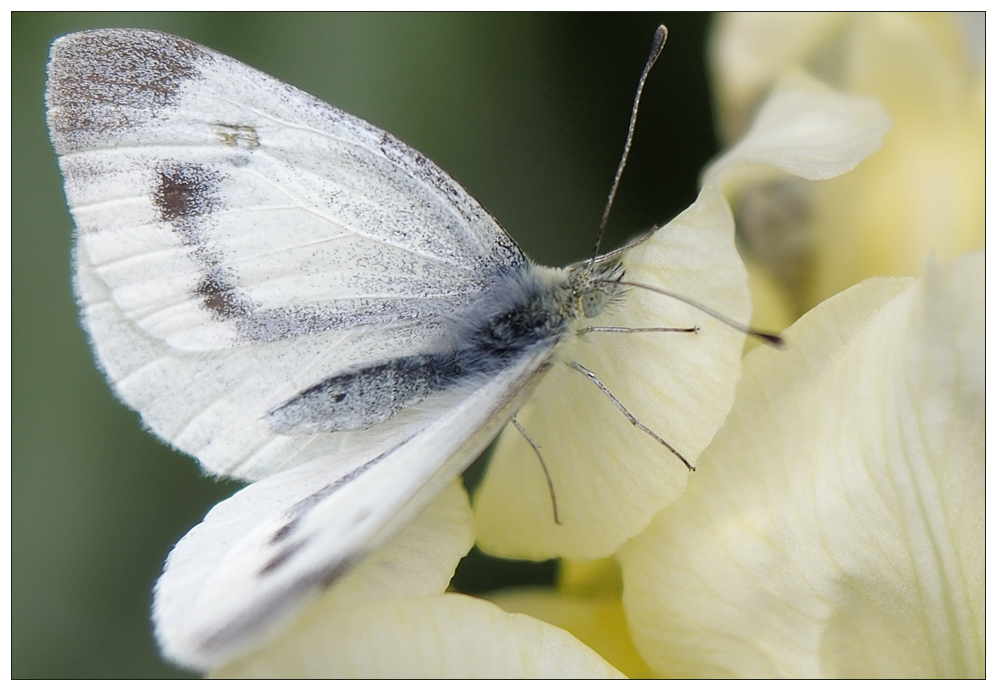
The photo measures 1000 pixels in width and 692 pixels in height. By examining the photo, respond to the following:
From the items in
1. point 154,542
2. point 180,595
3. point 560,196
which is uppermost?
point 560,196

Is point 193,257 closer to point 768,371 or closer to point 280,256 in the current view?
point 280,256

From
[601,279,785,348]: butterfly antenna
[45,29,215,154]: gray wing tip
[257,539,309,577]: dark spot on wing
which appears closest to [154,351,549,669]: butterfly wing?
[257,539,309,577]: dark spot on wing

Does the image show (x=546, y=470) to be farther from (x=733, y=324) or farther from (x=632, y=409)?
(x=733, y=324)

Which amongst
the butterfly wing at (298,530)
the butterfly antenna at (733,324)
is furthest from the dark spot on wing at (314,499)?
the butterfly antenna at (733,324)

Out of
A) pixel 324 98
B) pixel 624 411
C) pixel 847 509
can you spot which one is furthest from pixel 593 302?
pixel 324 98

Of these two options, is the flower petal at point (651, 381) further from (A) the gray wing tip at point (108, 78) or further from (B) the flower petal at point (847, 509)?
(A) the gray wing tip at point (108, 78)

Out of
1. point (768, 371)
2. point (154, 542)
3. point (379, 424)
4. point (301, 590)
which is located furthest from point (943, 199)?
point (154, 542)
